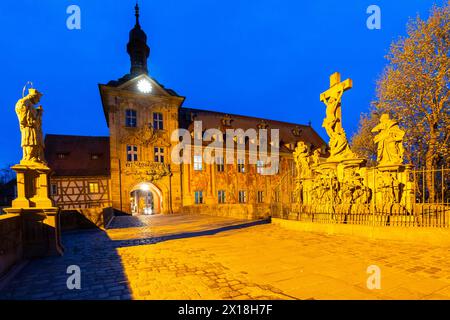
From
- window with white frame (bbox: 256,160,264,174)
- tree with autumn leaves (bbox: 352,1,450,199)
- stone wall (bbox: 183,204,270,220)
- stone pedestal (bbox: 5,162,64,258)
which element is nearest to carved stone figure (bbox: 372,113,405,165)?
tree with autumn leaves (bbox: 352,1,450,199)

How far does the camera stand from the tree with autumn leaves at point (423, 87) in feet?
44.0

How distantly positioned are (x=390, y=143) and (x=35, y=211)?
1147cm

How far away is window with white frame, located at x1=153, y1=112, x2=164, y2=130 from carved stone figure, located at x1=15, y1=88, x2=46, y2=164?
18394mm

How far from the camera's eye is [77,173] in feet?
73.9

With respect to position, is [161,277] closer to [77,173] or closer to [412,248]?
[412,248]

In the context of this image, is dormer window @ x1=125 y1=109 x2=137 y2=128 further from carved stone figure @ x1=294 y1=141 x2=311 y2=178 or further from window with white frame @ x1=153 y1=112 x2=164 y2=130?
carved stone figure @ x1=294 y1=141 x2=311 y2=178

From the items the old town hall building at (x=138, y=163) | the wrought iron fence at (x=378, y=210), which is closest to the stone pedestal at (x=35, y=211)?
the wrought iron fence at (x=378, y=210)

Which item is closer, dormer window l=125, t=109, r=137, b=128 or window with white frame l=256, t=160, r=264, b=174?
dormer window l=125, t=109, r=137, b=128

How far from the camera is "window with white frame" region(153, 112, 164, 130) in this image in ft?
79.8

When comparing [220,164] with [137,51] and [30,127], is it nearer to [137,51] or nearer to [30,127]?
[137,51]

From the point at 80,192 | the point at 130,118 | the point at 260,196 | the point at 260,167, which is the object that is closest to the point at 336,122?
the point at 260,167

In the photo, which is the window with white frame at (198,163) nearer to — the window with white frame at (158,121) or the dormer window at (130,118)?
the window with white frame at (158,121)

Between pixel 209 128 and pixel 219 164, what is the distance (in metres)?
4.72
